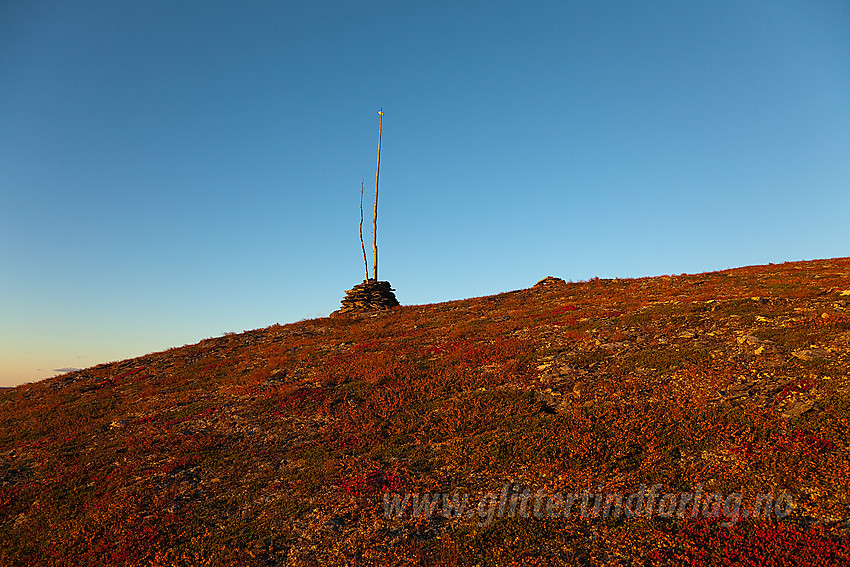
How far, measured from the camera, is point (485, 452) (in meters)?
13.7

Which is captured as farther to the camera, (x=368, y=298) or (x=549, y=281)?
(x=368, y=298)

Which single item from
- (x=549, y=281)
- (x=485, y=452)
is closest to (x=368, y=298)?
(x=549, y=281)

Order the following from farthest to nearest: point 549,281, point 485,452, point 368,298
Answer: point 368,298
point 549,281
point 485,452

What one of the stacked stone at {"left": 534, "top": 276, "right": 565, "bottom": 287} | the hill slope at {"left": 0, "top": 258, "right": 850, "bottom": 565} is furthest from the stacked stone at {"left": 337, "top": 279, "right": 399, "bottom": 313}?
the hill slope at {"left": 0, "top": 258, "right": 850, "bottom": 565}

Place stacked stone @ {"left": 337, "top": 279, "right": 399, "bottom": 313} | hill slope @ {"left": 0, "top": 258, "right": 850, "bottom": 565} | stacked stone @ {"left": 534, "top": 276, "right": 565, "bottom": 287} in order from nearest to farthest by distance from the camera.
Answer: hill slope @ {"left": 0, "top": 258, "right": 850, "bottom": 565} < stacked stone @ {"left": 534, "top": 276, "right": 565, "bottom": 287} < stacked stone @ {"left": 337, "top": 279, "right": 399, "bottom": 313}

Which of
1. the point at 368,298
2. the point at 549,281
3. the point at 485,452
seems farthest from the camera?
the point at 368,298

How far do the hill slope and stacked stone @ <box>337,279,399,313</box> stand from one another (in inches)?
843

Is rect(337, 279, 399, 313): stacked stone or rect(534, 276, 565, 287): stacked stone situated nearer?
rect(534, 276, 565, 287): stacked stone

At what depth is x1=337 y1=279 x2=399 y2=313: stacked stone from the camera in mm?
47938

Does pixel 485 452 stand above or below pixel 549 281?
below

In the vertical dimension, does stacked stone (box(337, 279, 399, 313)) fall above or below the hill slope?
Result: above

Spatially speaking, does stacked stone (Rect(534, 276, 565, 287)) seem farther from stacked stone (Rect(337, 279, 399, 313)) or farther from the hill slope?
Answer: the hill slope

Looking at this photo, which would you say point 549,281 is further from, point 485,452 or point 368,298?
point 485,452

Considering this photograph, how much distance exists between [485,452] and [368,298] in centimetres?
3603
